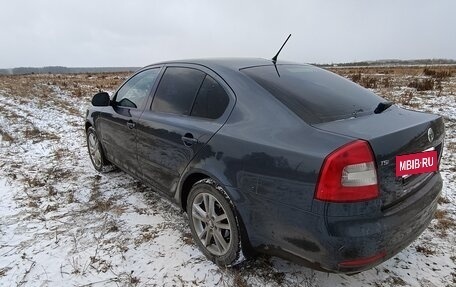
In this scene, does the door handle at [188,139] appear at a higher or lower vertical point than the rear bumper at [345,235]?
higher

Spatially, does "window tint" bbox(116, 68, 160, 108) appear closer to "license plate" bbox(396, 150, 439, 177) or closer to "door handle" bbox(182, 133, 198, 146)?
"door handle" bbox(182, 133, 198, 146)

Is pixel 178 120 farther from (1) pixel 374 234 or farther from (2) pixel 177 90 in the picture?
(1) pixel 374 234

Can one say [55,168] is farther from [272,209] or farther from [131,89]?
[272,209]

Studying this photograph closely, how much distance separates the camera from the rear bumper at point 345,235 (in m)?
1.95

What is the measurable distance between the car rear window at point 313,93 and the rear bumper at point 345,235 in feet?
2.07

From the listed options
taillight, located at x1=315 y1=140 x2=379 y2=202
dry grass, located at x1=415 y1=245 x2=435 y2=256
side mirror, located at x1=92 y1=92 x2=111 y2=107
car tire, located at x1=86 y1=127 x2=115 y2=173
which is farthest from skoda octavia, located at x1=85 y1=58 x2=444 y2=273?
car tire, located at x1=86 y1=127 x2=115 y2=173

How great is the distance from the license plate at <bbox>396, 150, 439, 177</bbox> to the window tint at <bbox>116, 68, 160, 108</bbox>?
2471mm

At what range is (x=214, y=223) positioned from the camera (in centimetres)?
272

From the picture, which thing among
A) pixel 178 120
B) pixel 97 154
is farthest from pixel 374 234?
pixel 97 154

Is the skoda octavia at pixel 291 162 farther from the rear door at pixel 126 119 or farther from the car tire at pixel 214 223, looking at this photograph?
the rear door at pixel 126 119

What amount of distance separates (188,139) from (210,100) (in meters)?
0.36

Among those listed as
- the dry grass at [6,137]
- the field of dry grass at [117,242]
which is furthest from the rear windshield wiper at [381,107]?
the dry grass at [6,137]

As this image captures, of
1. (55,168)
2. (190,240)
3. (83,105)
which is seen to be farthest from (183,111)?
(83,105)

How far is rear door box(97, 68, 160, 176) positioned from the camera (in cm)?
370
